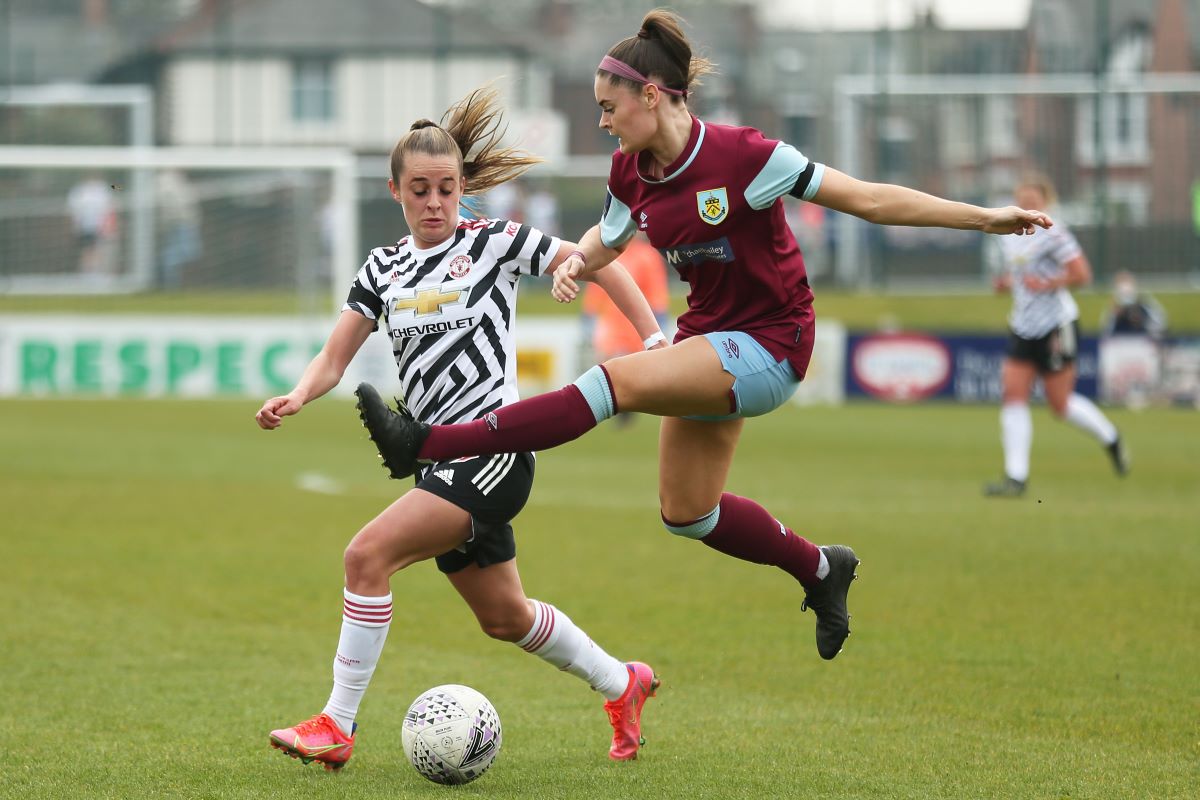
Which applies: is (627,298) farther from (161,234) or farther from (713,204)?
(161,234)

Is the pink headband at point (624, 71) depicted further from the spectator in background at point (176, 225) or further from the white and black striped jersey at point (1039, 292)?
the spectator in background at point (176, 225)

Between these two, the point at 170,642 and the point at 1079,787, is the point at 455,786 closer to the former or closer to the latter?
the point at 1079,787

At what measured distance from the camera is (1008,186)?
25562 millimetres

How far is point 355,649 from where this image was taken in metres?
4.80

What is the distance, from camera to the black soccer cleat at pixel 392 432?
14.6ft

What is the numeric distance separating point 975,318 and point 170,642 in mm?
22438

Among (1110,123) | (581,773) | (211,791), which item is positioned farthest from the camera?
(1110,123)


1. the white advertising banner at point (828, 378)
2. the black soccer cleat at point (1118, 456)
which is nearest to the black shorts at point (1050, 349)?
the black soccer cleat at point (1118, 456)

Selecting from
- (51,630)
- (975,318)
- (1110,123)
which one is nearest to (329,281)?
(975,318)

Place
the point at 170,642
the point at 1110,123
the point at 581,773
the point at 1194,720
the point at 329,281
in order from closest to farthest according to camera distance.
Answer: the point at 581,773
the point at 1194,720
the point at 170,642
the point at 1110,123
the point at 329,281

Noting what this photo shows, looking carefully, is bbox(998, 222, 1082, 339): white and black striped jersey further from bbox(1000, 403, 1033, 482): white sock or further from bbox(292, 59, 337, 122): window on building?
bbox(292, 59, 337, 122): window on building

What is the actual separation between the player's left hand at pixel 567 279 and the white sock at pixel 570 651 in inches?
39.1

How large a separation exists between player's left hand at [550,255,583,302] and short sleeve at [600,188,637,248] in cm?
24

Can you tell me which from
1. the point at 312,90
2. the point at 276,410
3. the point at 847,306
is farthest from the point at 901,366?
the point at 276,410
